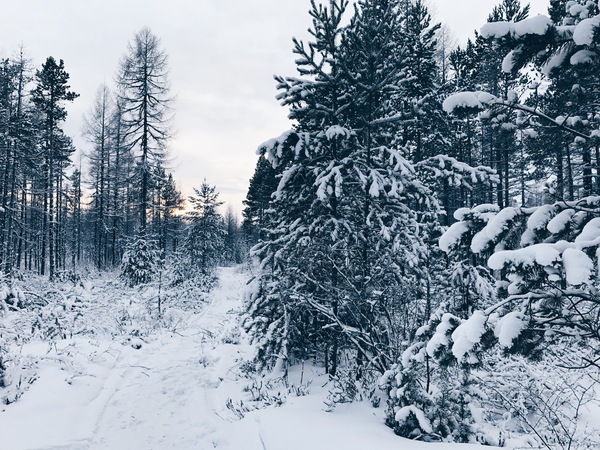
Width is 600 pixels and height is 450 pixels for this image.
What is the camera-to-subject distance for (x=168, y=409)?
6848 millimetres

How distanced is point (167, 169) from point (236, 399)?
17.2 m

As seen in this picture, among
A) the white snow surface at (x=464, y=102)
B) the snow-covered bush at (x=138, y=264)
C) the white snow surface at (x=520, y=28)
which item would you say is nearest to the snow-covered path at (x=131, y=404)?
the white snow surface at (x=464, y=102)

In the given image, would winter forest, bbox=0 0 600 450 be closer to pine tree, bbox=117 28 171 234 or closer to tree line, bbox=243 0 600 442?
tree line, bbox=243 0 600 442

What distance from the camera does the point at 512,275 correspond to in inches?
111

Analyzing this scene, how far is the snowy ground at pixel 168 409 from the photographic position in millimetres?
5090

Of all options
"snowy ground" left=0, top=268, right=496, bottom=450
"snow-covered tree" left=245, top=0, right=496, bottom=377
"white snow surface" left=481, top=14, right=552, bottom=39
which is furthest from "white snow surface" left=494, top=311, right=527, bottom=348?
"snow-covered tree" left=245, top=0, right=496, bottom=377

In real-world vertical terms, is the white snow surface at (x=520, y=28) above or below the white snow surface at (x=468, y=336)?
above

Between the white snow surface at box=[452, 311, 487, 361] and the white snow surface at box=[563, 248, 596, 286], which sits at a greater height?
the white snow surface at box=[563, 248, 596, 286]

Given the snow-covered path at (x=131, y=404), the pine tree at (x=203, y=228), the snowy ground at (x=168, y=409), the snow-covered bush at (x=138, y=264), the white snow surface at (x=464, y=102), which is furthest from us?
the pine tree at (x=203, y=228)

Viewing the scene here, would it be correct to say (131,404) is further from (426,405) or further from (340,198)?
(340,198)

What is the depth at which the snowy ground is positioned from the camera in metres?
5.09

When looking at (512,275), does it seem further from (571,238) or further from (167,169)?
(167,169)

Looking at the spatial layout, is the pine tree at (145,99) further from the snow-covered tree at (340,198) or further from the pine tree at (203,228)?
the snow-covered tree at (340,198)

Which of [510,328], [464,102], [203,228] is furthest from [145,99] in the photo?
[510,328]
